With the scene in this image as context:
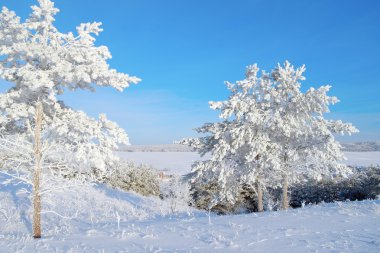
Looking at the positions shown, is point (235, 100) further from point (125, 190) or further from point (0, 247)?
point (125, 190)

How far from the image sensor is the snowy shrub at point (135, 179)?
109 ft

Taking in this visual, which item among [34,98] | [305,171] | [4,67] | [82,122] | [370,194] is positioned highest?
[4,67]

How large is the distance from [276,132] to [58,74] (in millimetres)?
12679

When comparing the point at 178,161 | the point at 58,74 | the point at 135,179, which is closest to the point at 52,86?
the point at 58,74

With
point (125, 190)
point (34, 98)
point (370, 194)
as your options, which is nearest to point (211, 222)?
point (34, 98)

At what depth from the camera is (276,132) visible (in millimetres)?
20750

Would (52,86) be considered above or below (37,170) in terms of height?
above

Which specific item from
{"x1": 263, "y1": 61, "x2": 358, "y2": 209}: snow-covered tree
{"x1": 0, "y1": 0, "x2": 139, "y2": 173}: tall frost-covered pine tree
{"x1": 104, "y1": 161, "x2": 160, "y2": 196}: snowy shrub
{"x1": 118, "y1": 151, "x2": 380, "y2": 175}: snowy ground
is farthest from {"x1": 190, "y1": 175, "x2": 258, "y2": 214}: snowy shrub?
{"x1": 0, "y1": 0, "x2": 139, "y2": 173}: tall frost-covered pine tree

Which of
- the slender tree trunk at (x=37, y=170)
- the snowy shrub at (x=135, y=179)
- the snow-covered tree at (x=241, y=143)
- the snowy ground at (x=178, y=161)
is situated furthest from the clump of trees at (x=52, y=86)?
the snowy ground at (x=178, y=161)

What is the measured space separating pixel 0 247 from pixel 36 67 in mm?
5493

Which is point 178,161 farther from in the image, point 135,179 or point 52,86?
point 52,86

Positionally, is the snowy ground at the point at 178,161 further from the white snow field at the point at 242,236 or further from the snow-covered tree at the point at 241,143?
the white snow field at the point at 242,236

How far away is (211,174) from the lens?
2270cm

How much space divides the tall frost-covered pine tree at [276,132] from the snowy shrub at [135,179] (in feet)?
42.3
